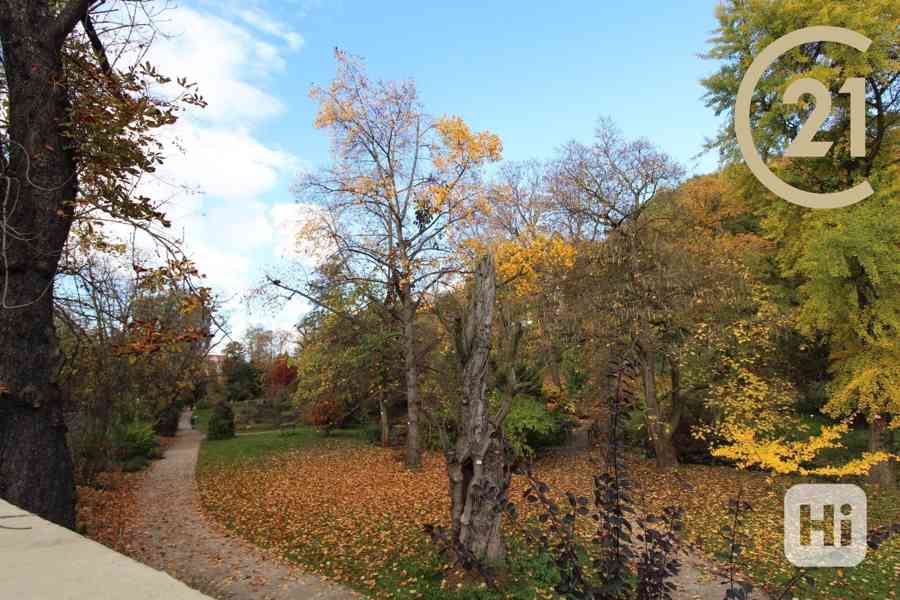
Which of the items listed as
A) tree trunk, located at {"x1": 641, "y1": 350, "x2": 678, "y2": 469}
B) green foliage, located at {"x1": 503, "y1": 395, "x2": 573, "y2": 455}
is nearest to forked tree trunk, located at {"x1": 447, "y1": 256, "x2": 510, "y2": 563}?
green foliage, located at {"x1": 503, "y1": 395, "x2": 573, "y2": 455}

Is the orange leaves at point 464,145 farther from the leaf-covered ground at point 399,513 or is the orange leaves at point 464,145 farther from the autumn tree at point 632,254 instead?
the leaf-covered ground at point 399,513

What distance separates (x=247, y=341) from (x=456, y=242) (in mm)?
37261

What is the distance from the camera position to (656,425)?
12.3 meters

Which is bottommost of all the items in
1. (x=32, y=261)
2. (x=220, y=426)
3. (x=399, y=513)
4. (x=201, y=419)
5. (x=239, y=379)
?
(x=201, y=419)

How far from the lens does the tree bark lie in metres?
4.46

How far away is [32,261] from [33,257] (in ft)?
0.12

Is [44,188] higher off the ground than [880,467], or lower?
higher

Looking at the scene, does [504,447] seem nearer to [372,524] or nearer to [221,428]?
[372,524]

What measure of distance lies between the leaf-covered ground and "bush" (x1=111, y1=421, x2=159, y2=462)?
1919 millimetres

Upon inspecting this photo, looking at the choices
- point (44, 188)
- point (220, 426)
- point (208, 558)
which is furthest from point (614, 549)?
point (220, 426)

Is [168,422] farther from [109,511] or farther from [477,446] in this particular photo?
[477,446]

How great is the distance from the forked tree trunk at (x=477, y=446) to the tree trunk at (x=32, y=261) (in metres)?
3.85

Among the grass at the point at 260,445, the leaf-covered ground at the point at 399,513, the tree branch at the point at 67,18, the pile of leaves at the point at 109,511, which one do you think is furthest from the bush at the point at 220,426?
the tree branch at the point at 67,18

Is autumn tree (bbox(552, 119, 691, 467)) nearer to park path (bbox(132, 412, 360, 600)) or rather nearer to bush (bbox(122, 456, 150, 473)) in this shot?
park path (bbox(132, 412, 360, 600))
